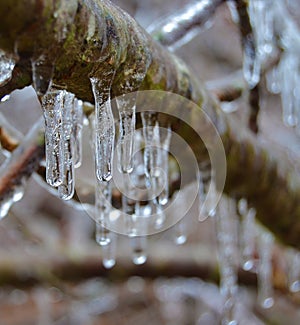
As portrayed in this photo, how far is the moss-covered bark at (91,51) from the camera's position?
1.70ft

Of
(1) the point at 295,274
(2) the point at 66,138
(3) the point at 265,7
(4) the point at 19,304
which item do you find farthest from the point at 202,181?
(4) the point at 19,304

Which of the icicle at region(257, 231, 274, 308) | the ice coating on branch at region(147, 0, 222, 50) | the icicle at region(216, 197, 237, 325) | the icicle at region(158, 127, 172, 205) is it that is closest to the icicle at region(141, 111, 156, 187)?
the icicle at region(158, 127, 172, 205)

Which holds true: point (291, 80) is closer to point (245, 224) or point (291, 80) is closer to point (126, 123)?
point (245, 224)

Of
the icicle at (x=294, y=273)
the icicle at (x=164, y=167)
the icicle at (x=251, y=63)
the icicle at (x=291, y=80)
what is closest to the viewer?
the icicle at (x=164, y=167)

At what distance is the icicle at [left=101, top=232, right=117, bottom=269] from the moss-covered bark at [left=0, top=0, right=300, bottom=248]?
0.78 m

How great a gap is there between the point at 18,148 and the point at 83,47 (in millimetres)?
494

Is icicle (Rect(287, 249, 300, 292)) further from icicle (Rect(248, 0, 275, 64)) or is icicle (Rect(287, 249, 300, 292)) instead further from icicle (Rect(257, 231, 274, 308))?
icicle (Rect(248, 0, 275, 64))

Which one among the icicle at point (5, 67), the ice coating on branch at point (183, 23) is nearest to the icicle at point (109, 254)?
the ice coating on branch at point (183, 23)

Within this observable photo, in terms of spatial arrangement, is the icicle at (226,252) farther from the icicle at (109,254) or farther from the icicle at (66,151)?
the icicle at (66,151)

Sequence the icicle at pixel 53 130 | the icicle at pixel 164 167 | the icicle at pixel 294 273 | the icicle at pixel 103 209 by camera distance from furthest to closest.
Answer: the icicle at pixel 294 273 → the icicle at pixel 103 209 → the icicle at pixel 164 167 → the icicle at pixel 53 130

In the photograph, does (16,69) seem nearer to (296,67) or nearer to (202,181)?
(202,181)

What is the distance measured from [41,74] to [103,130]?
0.17 metres

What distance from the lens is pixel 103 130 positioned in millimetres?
732

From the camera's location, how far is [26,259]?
209 centimetres
